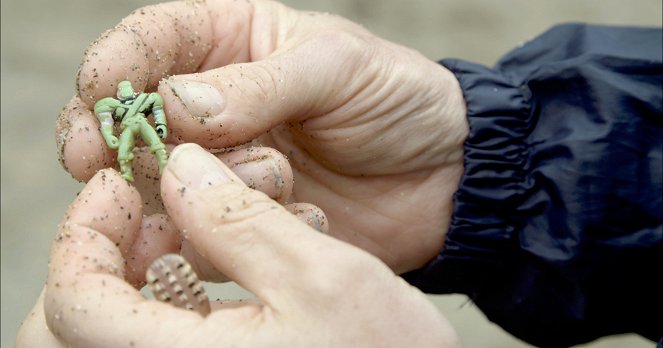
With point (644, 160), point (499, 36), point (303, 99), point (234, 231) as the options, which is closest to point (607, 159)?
point (644, 160)

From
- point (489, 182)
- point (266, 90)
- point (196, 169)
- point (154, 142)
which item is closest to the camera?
point (196, 169)

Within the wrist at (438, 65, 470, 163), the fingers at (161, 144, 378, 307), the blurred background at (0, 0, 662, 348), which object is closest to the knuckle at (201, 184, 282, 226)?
the fingers at (161, 144, 378, 307)

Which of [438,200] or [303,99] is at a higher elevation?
[303,99]

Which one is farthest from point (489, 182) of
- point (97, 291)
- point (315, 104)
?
point (97, 291)

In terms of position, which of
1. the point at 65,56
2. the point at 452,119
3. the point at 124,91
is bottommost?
the point at 65,56

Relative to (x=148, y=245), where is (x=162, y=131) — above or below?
above

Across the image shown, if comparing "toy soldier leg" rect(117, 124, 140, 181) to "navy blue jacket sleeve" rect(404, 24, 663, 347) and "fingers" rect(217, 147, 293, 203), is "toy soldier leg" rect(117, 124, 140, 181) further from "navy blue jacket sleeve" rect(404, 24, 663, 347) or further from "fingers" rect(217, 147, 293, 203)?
"navy blue jacket sleeve" rect(404, 24, 663, 347)

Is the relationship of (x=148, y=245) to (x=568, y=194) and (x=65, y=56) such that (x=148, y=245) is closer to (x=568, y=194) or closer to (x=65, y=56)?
(x=568, y=194)

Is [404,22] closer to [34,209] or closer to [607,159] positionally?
[34,209]
